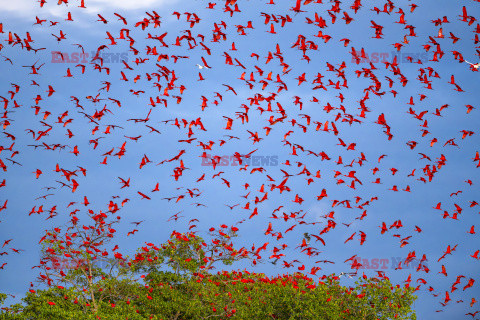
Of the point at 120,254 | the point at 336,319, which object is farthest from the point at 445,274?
the point at 120,254

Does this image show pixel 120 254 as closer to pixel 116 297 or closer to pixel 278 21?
pixel 116 297

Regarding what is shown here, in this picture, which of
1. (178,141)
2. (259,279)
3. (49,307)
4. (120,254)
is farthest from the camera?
(259,279)

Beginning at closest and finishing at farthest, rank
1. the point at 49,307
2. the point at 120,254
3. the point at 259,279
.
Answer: the point at 49,307 → the point at 120,254 → the point at 259,279

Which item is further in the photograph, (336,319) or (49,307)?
(336,319)

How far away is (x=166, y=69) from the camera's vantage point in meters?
21.3

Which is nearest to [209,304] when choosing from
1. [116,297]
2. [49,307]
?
[116,297]

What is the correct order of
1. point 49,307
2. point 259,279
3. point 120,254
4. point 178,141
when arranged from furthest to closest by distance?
point 259,279, point 120,254, point 178,141, point 49,307

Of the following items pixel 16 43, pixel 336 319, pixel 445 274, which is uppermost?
pixel 16 43

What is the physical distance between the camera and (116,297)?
68.0ft

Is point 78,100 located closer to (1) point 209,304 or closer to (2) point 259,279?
(1) point 209,304

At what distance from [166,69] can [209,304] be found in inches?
386

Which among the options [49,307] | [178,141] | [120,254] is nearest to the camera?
[49,307]

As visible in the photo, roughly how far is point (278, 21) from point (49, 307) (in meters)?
13.6

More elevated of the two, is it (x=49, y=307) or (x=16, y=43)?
(x=16, y=43)
